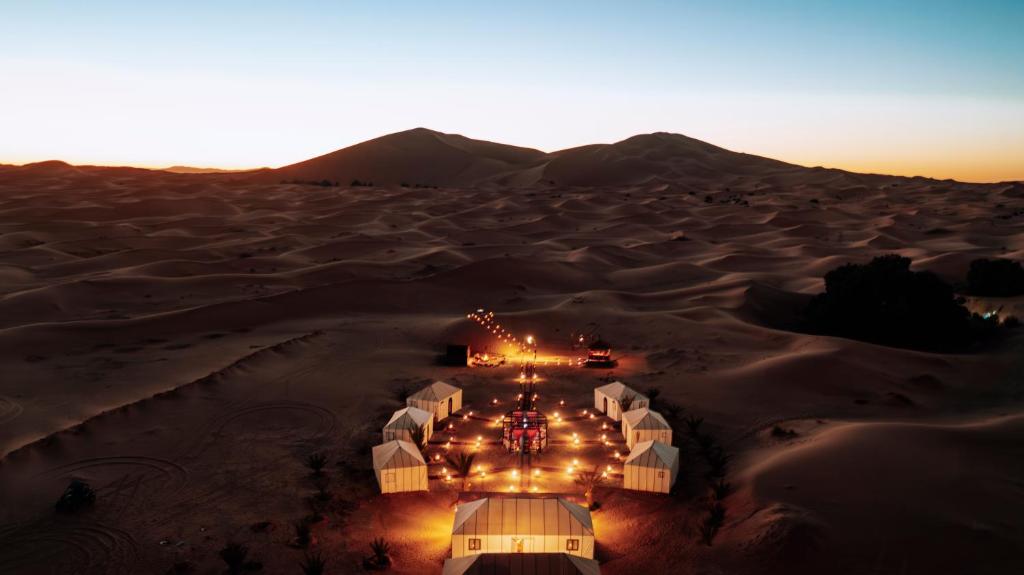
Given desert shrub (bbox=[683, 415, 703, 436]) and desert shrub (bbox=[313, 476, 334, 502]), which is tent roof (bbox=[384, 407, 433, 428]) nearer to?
desert shrub (bbox=[313, 476, 334, 502])

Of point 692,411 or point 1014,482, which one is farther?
point 692,411

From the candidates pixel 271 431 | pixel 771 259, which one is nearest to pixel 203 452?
pixel 271 431

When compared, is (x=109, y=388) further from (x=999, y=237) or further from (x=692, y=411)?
(x=999, y=237)

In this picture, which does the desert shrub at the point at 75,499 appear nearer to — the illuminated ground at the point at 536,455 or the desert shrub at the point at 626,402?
the illuminated ground at the point at 536,455

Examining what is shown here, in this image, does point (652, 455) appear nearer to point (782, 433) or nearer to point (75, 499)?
point (782, 433)

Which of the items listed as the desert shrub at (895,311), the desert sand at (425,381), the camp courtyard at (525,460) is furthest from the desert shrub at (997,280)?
the camp courtyard at (525,460)

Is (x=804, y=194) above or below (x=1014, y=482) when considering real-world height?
above

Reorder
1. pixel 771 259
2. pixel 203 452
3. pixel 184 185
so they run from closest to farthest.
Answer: pixel 203 452, pixel 771 259, pixel 184 185

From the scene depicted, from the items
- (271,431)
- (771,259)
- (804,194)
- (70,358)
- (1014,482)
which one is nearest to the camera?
(1014,482)

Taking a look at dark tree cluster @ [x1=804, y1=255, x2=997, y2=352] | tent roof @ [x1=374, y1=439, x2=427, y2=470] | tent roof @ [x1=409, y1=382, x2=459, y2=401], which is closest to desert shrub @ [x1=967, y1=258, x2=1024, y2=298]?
dark tree cluster @ [x1=804, y1=255, x2=997, y2=352]
